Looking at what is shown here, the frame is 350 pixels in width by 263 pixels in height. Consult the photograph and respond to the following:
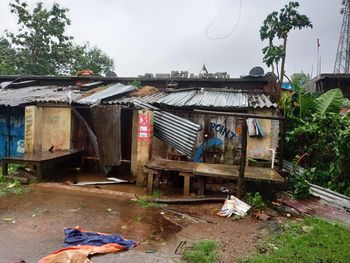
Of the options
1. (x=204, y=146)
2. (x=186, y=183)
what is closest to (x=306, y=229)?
(x=186, y=183)

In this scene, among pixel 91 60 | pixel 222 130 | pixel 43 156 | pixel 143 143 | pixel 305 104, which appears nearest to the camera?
pixel 143 143

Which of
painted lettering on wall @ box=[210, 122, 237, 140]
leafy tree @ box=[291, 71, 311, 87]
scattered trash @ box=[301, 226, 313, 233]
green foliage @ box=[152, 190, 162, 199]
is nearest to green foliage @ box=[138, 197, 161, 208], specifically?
green foliage @ box=[152, 190, 162, 199]

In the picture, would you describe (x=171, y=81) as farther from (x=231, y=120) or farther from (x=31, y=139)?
(x=31, y=139)

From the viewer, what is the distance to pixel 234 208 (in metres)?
6.98

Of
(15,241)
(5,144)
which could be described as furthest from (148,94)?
(15,241)

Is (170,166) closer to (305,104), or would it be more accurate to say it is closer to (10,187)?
(10,187)

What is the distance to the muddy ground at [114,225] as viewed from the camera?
497 cm

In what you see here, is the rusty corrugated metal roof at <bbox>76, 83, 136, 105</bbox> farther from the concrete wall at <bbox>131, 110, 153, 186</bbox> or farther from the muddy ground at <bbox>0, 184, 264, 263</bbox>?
the muddy ground at <bbox>0, 184, 264, 263</bbox>

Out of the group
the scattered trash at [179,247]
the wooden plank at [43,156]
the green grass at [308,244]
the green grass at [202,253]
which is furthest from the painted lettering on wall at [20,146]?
the green grass at [308,244]

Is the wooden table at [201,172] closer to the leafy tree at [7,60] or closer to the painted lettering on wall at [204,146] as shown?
the painted lettering on wall at [204,146]

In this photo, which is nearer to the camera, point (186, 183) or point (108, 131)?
point (186, 183)

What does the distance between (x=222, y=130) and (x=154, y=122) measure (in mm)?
2327

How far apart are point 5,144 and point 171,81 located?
7.32 metres

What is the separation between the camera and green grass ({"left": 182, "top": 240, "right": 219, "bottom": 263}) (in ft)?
15.4
